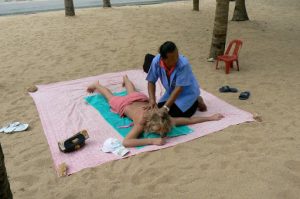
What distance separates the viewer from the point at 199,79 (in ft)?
19.2

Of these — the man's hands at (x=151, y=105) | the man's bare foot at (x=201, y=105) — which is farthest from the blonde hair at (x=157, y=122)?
the man's bare foot at (x=201, y=105)

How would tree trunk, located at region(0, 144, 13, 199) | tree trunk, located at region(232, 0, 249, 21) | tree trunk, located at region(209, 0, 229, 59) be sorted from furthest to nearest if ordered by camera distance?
1. tree trunk, located at region(232, 0, 249, 21)
2. tree trunk, located at region(209, 0, 229, 59)
3. tree trunk, located at region(0, 144, 13, 199)

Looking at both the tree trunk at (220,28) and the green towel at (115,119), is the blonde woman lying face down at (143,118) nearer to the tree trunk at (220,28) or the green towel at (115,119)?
the green towel at (115,119)

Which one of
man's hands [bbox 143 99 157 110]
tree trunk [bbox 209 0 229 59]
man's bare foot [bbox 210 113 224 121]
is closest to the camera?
man's hands [bbox 143 99 157 110]

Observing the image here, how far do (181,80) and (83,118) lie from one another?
1.41 meters

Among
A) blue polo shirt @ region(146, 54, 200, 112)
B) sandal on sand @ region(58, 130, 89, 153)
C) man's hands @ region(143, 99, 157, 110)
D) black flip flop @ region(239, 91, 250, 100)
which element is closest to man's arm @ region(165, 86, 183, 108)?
blue polo shirt @ region(146, 54, 200, 112)

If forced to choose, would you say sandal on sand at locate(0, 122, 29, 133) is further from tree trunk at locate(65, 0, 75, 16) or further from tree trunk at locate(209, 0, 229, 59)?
tree trunk at locate(65, 0, 75, 16)

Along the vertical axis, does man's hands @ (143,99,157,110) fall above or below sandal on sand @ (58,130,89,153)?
above

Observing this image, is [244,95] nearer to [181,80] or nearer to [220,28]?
[181,80]

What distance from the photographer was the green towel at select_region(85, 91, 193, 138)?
156 inches

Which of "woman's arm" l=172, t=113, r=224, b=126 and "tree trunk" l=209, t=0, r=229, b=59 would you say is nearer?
"woman's arm" l=172, t=113, r=224, b=126

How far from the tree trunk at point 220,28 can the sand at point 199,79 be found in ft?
1.08

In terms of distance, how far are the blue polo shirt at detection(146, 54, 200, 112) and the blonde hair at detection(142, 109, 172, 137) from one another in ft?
1.69

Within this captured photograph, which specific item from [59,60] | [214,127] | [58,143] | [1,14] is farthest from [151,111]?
[1,14]
